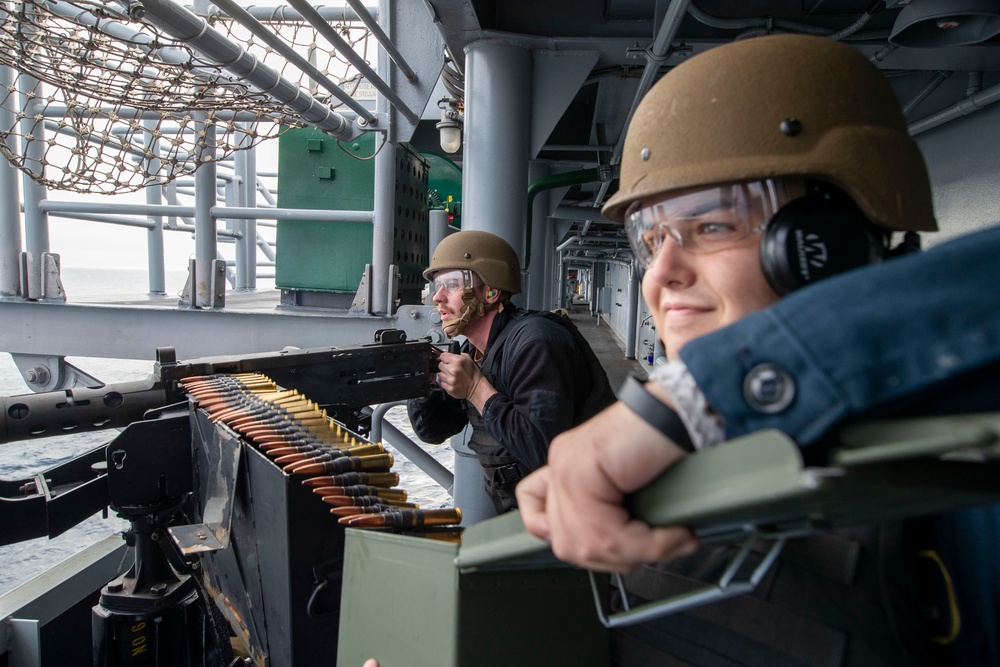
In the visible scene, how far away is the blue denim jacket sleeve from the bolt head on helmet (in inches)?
87.5

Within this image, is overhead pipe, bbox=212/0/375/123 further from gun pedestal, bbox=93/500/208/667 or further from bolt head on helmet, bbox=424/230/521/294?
gun pedestal, bbox=93/500/208/667

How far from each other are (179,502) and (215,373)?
39cm

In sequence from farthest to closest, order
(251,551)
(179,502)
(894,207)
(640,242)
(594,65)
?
1. (594,65)
2. (179,502)
3. (251,551)
4. (640,242)
5. (894,207)

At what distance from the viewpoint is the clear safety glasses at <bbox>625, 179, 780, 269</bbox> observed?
85 centimetres

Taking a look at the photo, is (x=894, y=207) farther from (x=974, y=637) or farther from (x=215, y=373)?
(x=215, y=373)

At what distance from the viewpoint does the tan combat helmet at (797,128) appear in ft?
2.73

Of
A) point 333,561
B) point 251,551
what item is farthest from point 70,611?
point 333,561

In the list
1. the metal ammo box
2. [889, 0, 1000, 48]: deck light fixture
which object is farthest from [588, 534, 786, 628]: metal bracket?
[889, 0, 1000, 48]: deck light fixture

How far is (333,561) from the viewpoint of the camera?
1255 millimetres

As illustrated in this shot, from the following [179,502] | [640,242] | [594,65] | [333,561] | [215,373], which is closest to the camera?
[640,242]

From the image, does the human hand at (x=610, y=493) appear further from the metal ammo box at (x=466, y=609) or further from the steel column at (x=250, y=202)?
the steel column at (x=250, y=202)

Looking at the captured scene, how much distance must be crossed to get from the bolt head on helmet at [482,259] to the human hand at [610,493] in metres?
2.16

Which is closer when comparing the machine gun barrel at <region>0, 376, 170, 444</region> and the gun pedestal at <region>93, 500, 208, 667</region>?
the machine gun barrel at <region>0, 376, 170, 444</region>

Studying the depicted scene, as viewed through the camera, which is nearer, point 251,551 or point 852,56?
point 852,56
